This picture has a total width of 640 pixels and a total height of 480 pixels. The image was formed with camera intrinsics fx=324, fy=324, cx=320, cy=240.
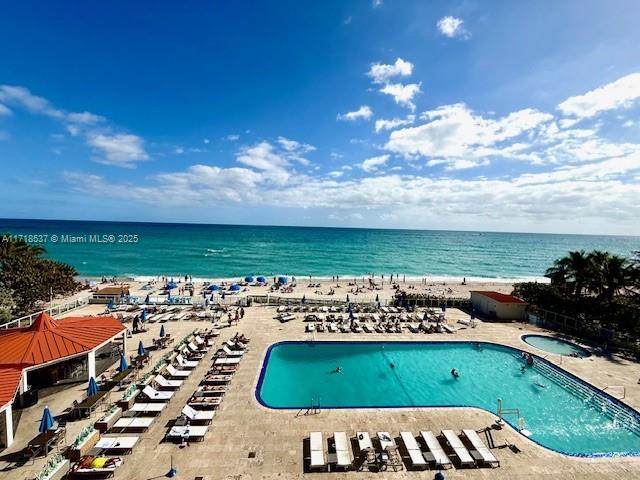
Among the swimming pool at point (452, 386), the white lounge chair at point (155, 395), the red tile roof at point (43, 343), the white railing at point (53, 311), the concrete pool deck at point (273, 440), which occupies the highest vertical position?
the red tile roof at point (43, 343)

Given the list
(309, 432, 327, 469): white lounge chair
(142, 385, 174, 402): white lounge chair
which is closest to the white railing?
(142, 385, 174, 402): white lounge chair

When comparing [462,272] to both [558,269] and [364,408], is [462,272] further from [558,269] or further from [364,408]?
[364,408]

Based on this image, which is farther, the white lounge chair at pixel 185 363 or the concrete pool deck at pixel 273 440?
the white lounge chair at pixel 185 363

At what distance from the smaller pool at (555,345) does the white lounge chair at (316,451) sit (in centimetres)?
2028

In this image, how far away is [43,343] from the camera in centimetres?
1558

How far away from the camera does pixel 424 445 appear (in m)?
12.8

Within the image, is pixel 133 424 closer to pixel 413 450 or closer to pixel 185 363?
pixel 185 363

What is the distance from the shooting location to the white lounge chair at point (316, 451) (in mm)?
11422

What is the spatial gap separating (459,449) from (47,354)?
18.4 metres

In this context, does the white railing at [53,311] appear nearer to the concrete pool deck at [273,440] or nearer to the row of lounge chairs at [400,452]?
the concrete pool deck at [273,440]

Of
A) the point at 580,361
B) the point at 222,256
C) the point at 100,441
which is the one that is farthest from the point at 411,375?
the point at 222,256

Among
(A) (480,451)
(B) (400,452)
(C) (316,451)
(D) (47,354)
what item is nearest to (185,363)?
(D) (47,354)

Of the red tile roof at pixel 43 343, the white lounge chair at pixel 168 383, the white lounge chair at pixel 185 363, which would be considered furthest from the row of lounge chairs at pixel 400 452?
the red tile roof at pixel 43 343

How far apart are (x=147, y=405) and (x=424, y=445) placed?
1215 cm
